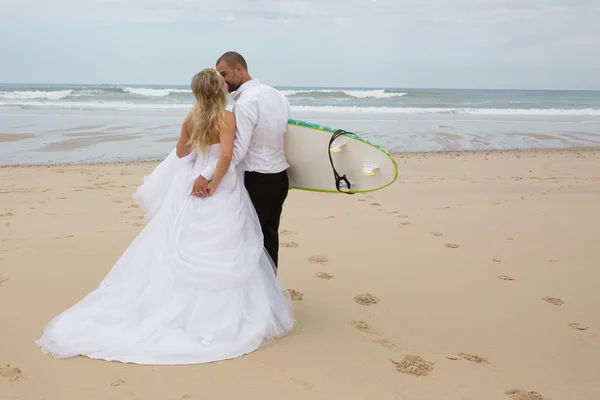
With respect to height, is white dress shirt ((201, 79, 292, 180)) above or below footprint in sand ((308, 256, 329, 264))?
above

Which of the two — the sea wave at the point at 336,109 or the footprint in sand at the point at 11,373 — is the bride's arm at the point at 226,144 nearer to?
the footprint in sand at the point at 11,373

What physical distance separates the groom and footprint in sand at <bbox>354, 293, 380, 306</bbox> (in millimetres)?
897

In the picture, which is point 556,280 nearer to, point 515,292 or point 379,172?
point 515,292

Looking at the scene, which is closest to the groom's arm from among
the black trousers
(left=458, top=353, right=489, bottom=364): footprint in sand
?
the black trousers

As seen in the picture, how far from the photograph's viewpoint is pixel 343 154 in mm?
3996

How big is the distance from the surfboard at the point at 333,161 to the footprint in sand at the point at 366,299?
799 mm

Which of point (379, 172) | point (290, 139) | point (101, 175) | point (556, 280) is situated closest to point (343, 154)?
point (379, 172)

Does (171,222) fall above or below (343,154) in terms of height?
below

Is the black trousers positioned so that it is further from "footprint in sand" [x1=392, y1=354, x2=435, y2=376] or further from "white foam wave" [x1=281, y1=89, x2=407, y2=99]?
"white foam wave" [x1=281, y1=89, x2=407, y2=99]

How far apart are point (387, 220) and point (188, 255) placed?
3539 millimetres

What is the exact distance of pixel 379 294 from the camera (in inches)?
163

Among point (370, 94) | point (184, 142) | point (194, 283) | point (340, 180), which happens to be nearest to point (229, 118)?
point (184, 142)

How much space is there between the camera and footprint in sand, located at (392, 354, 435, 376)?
2.96 meters

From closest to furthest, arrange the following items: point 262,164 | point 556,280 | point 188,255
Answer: point 188,255 < point 262,164 < point 556,280
